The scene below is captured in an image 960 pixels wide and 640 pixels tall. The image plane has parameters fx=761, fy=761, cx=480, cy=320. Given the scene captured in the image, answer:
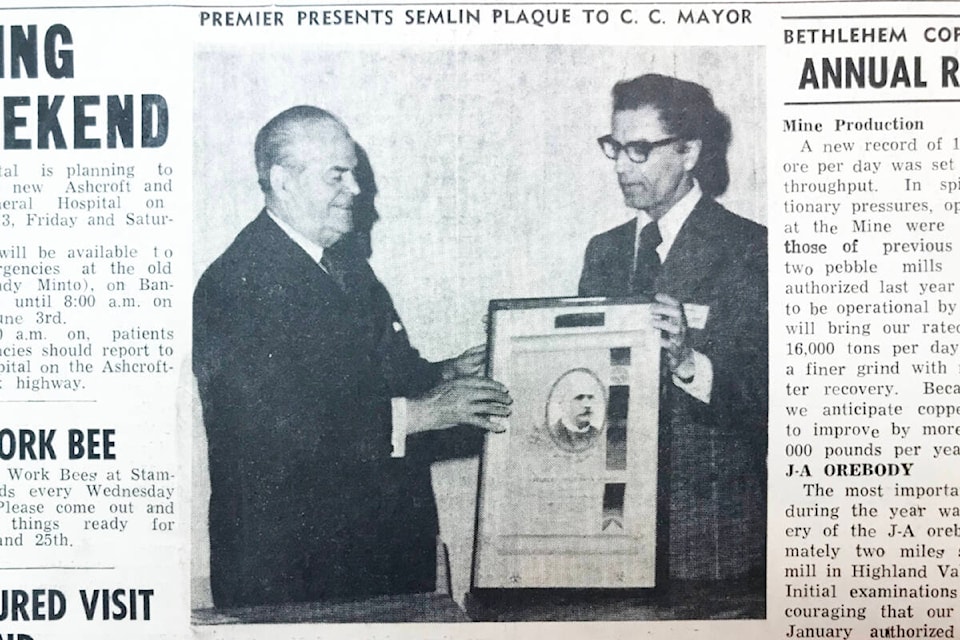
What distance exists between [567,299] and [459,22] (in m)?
0.33

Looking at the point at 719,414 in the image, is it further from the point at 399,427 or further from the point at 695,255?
the point at 399,427

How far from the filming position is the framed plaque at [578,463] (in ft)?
2.72

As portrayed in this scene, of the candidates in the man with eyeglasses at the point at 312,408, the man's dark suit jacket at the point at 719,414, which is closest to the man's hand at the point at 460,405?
the man with eyeglasses at the point at 312,408

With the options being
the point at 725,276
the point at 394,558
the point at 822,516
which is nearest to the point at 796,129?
the point at 725,276

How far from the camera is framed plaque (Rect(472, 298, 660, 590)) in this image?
828 mm

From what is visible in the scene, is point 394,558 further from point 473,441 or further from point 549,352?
point 549,352

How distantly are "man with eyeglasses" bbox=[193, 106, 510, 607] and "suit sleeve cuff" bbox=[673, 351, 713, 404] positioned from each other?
197 millimetres

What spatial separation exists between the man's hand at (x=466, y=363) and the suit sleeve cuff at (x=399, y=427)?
6 centimetres

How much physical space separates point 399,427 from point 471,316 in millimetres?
145

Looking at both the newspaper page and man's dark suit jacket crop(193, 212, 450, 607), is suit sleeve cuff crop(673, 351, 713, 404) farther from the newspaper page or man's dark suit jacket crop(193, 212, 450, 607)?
man's dark suit jacket crop(193, 212, 450, 607)

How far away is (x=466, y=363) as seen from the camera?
0.83 meters

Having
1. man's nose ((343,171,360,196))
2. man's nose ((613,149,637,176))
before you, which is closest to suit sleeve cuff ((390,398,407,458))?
man's nose ((343,171,360,196))

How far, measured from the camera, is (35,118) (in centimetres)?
84

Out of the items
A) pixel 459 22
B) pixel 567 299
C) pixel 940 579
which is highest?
pixel 459 22
